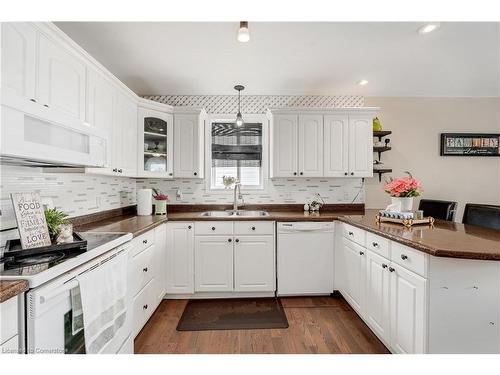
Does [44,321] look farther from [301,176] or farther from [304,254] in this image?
[301,176]

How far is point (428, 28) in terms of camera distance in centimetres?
194

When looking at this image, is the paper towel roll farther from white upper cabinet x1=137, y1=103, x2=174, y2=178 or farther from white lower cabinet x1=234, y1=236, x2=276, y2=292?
white lower cabinet x1=234, y1=236, x2=276, y2=292

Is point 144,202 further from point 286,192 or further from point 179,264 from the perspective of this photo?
point 286,192

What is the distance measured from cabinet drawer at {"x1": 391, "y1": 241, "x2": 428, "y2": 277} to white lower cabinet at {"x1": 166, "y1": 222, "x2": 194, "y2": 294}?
1865 mm

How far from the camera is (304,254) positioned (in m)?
2.66

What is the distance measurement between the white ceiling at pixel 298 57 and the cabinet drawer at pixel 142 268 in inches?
70.5

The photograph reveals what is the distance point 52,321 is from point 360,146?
3.15 m

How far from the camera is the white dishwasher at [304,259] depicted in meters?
2.65

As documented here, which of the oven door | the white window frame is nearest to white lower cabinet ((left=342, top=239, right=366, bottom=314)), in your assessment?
the white window frame

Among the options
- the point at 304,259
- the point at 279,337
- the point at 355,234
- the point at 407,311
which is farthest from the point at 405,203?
the point at 279,337

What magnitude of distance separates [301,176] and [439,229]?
1.51m

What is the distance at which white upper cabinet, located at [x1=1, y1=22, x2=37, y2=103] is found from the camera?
46.1 inches

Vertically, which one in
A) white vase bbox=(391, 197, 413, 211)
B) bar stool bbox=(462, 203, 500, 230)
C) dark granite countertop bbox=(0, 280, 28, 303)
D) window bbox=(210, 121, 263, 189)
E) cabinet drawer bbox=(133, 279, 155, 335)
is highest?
window bbox=(210, 121, 263, 189)

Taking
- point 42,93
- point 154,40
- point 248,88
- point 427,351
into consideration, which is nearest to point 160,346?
point 427,351
